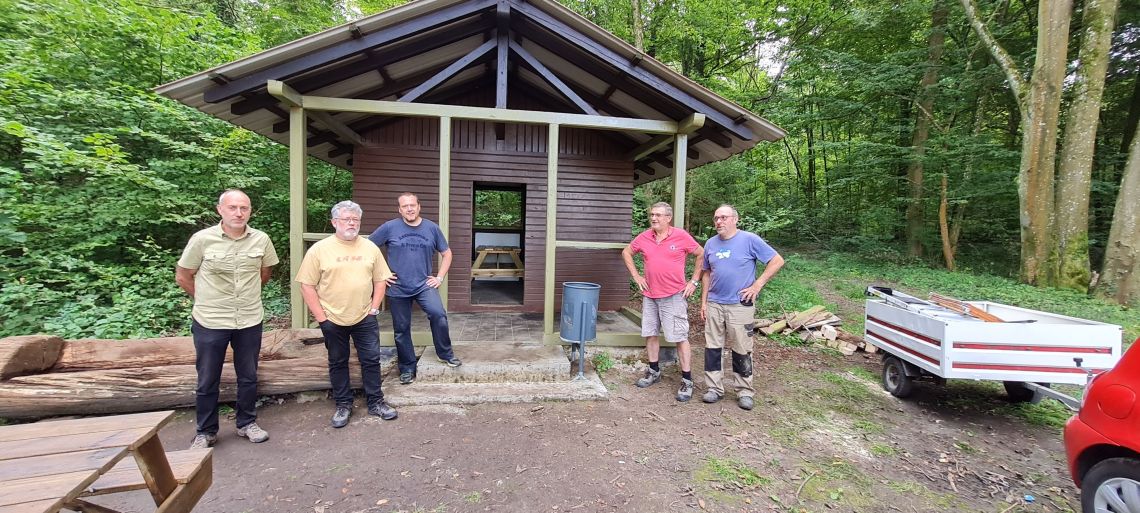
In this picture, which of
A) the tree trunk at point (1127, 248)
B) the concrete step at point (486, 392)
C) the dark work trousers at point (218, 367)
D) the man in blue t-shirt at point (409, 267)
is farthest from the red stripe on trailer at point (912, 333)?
the tree trunk at point (1127, 248)

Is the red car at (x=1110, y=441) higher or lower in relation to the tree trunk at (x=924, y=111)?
lower

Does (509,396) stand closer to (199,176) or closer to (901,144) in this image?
(199,176)

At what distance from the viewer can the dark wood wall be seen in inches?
226

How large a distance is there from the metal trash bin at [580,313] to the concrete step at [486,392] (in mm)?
255

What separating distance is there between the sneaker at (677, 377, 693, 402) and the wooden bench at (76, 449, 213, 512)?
3.30 metres

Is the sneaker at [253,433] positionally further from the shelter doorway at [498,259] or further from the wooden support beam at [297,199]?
the shelter doorway at [498,259]

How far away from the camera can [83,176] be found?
18.9ft

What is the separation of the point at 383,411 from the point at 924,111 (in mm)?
13132

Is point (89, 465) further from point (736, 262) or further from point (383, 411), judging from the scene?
point (736, 262)

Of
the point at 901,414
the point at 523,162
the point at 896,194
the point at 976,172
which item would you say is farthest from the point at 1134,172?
the point at 523,162

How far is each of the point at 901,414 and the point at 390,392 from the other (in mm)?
4543

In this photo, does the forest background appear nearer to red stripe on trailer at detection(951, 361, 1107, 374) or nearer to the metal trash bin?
the metal trash bin

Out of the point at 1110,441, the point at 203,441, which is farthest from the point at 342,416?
the point at 1110,441

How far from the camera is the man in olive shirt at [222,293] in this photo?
8.64 ft
